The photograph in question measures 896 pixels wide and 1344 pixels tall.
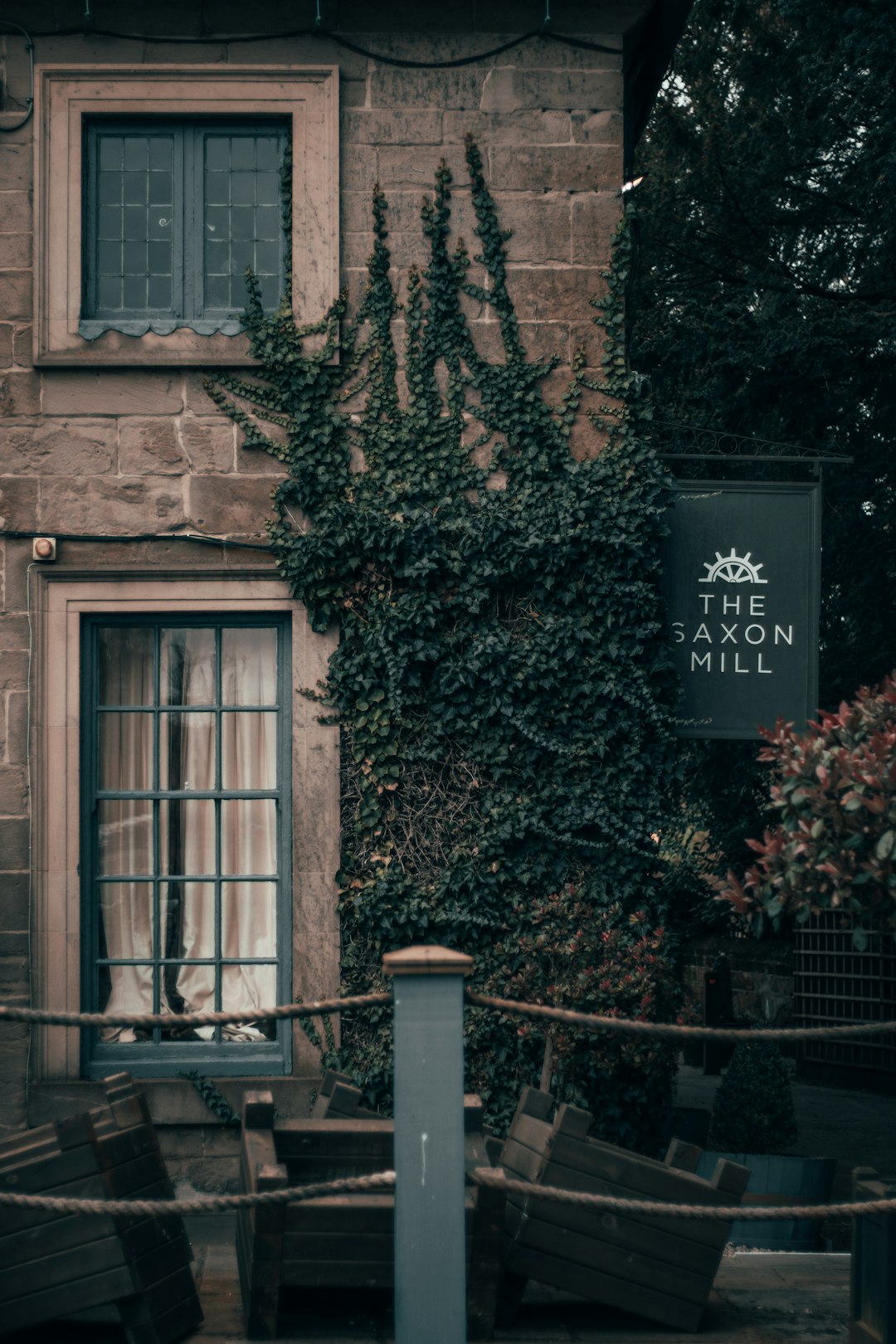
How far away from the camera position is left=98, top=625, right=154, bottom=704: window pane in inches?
294

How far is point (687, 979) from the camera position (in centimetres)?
1698

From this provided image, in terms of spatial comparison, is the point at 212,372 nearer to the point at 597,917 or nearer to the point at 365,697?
the point at 365,697

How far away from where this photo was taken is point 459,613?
7363 millimetres

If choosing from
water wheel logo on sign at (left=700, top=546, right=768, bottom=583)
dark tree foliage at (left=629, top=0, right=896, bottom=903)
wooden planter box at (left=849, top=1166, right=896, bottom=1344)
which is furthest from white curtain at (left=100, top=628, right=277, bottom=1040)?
dark tree foliage at (left=629, top=0, right=896, bottom=903)

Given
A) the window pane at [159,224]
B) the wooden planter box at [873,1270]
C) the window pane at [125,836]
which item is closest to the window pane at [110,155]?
the window pane at [159,224]

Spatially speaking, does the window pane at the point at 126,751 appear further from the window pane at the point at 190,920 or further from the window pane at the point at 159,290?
the window pane at the point at 159,290

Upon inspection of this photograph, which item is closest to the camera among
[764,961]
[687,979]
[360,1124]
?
[360,1124]

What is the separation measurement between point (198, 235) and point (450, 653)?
267cm

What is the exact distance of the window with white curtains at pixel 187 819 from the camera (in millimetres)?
7375

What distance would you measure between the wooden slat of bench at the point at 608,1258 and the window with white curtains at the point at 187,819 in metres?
2.76

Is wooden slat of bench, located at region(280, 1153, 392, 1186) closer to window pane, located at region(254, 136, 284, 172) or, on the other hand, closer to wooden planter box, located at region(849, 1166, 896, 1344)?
wooden planter box, located at region(849, 1166, 896, 1344)

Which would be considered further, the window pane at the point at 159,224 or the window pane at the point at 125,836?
the window pane at the point at 159,224

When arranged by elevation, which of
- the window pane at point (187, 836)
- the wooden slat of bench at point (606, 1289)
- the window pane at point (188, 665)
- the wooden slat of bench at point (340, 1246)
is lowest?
the wooden slat of bench at point (606, 1289)

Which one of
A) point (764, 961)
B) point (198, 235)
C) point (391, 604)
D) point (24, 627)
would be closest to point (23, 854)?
point (24, 627)
